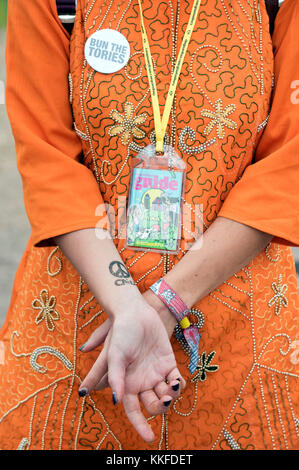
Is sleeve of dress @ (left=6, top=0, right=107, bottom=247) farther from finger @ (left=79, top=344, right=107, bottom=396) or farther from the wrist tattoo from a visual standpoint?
finger @ (left=79, top=344, right=107, bottom=396)

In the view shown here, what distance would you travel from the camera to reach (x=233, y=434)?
47.9 inches

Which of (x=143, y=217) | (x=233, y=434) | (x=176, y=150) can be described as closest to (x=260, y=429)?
(x=233, y=434)

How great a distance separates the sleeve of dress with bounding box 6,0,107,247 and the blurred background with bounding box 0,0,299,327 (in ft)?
7.13

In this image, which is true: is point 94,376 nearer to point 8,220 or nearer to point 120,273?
point 120,273

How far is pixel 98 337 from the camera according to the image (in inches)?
44.6

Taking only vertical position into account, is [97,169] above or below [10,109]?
below

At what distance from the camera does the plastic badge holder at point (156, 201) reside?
1.18 metres

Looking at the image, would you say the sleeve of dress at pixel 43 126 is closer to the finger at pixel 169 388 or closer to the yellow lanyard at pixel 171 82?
the yellow lanyard at pixel 171 82

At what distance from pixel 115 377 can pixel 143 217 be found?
0.34 m

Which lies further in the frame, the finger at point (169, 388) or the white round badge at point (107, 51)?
the white round badge at point (107, 51)

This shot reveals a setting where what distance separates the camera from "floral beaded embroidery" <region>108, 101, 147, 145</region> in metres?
1.18

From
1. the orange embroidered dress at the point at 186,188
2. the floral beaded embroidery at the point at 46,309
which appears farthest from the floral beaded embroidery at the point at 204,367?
the floral beaded embroidery at the point at 46,309
